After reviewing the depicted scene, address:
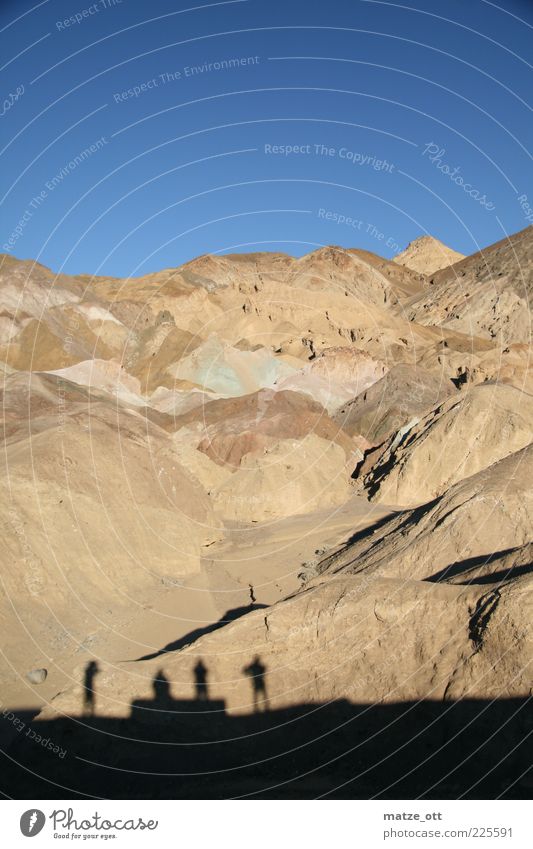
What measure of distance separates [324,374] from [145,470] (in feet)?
74.9

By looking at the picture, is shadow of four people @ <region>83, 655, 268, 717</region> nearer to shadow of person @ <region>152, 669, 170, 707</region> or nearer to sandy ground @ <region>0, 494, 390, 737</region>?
shadow of person @ <region>152, 669, 170, 707</region>

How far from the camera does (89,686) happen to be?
30.7 feet

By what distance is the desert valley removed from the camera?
7.88 meters

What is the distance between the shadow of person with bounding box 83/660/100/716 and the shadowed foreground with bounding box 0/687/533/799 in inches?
6.4

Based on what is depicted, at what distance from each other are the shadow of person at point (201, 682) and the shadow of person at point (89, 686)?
1.52 m

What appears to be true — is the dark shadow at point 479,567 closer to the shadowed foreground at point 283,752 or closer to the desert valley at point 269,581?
the desert valley at point 269,581

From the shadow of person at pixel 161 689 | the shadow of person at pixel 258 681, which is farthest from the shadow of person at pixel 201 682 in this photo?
the shadow of person at pixel 258 681

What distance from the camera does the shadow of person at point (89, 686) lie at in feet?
29.8

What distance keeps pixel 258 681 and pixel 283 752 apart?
4.15 ft

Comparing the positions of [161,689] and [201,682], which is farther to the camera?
[201,682]

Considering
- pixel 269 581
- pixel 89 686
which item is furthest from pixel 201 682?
pixel 269 581

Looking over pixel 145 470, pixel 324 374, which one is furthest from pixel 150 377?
pixel 145 470

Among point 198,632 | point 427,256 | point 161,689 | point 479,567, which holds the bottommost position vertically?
point 161,689

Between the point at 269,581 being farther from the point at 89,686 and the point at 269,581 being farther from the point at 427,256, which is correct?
the point at 427,256
